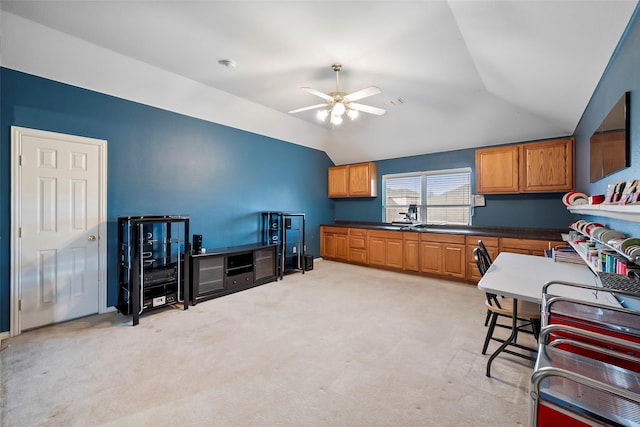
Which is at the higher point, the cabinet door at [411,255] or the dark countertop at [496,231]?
the dark countertop at [496,231]

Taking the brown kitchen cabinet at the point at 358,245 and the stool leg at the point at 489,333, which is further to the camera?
the brown kitchen cabinet at the point at 358,245

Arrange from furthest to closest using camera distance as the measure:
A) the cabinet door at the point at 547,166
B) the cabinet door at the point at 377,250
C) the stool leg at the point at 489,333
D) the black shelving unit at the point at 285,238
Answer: the cabinet door at the point at 377,250 < the black shelving unit at the point at 285,238 < the cabinet door at the point at 547,166 < the stool leg at the point at 489,333

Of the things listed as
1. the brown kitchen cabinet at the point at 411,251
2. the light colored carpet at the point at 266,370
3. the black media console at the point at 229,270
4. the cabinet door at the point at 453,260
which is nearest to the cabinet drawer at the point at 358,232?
the brown kitchen cabinet at the point at 411,251

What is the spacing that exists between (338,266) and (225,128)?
3555mm

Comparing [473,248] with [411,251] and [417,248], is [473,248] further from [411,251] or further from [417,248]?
[411,251]

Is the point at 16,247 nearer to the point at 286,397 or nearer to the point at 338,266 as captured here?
the point at 286,397

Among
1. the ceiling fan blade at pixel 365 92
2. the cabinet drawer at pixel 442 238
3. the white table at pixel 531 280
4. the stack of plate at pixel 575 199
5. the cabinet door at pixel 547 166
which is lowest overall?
the white table at pixel 531 280

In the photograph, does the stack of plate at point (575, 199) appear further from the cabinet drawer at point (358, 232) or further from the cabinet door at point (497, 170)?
the cabinet drawer at point (358, 232)

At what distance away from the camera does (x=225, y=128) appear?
4.55 meters

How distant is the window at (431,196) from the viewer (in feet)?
16.8

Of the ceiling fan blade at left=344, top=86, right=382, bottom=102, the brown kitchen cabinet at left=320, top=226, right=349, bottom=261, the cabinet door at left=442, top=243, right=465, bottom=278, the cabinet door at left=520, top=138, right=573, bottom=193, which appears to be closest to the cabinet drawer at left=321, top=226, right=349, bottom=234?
the brown kitchen cabinet at left=320, top=226, right=349, bottom=261

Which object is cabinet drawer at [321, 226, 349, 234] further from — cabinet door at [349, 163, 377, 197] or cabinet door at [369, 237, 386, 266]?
cabinet door at [349, 163, 377, 197]

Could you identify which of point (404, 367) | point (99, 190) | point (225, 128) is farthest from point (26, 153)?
point (404, 367)

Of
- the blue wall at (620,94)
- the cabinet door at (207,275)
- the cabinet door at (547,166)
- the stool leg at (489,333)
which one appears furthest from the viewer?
the cabinet door at (547,166)
